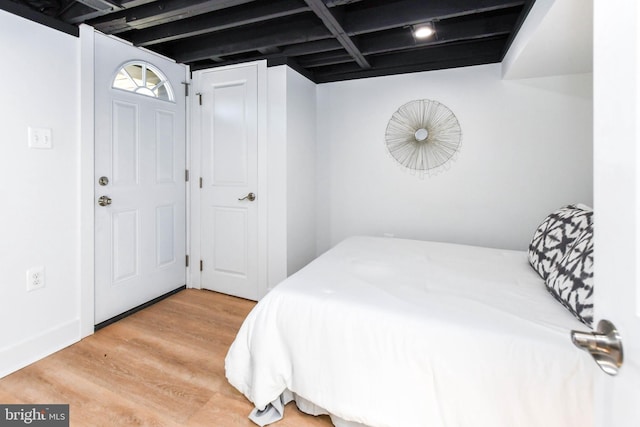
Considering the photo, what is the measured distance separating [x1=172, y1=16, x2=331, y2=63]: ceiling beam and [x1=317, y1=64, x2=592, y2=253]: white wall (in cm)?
98

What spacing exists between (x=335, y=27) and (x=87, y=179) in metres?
2.00

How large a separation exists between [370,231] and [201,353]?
187 cm

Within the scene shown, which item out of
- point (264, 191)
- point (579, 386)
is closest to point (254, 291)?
point (264, 191)

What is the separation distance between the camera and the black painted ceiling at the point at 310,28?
209 centimetres

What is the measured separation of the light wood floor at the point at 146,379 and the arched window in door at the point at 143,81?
1846 mm

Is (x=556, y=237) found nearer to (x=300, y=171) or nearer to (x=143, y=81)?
(x=300, y=171)

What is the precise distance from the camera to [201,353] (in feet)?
7.18

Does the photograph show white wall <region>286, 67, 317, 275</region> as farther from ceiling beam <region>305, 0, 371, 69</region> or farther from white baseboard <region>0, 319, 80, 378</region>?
white baseboard <region>0, 319, 80, 378</region>

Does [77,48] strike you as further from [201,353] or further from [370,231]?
[370,231]

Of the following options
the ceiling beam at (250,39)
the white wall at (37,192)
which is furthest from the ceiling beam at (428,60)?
the white wall at (37,192)

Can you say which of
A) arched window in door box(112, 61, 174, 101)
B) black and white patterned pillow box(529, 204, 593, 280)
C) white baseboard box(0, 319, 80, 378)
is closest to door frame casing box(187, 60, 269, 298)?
arched window in door box(112, 61, 174, 101)

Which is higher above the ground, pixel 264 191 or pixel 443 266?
pixel 264 191

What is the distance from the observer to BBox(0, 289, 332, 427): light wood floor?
163 centimetres

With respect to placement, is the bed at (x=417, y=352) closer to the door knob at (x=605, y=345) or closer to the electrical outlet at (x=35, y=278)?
the door knob at (x=605, y=345)
